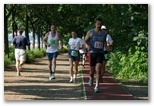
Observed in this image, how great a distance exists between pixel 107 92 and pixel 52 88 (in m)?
1.26

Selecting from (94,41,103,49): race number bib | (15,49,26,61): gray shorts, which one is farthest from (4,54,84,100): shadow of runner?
(94,41,103,49): race number bib

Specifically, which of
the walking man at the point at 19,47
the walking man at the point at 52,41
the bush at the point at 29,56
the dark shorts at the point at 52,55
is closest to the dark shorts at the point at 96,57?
the walking man at the point at 52,41

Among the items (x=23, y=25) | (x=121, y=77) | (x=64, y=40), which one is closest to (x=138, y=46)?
(x=121, y=77)

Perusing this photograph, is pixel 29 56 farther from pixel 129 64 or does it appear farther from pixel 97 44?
pixel 97 44

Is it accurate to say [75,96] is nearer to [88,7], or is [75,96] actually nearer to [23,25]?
[88,7]

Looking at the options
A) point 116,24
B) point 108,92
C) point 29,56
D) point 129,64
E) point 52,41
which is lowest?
point 108,92

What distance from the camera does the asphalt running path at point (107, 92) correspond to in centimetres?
928

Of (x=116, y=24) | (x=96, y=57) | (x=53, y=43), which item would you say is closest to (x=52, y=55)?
(x=53, y=43)

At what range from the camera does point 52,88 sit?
10.3 metres

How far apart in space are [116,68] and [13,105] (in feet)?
15.0

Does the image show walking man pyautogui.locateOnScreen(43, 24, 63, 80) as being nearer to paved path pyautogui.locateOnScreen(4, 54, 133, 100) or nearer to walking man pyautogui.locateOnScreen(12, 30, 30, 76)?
paved path pyautogui.locateOnScreen(4, 54, 133, 100)

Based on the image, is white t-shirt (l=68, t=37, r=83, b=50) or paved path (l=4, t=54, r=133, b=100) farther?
white t-shirt (l=68, t=37, r=83, b=50)

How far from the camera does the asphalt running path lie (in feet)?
30.5

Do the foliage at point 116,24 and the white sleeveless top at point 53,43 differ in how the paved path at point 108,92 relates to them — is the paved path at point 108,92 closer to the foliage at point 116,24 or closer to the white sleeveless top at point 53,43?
the foliage at point 116,24
